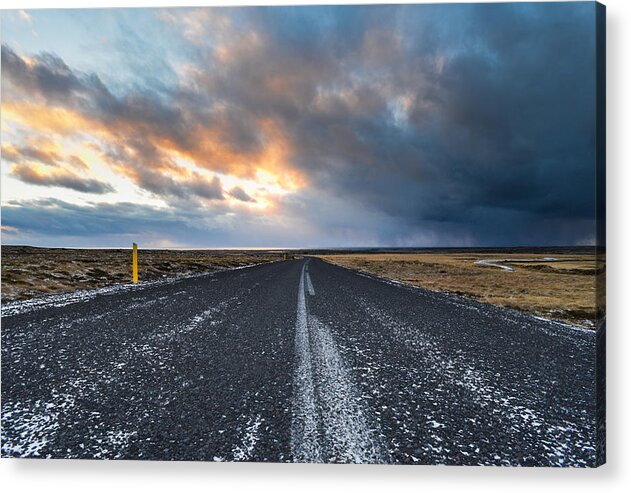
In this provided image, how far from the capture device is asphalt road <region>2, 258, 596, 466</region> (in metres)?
2.28

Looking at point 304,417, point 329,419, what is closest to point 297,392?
point 304,417

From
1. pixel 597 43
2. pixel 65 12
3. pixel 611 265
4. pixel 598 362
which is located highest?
pixel 65 12

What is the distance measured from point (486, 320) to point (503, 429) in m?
4.79

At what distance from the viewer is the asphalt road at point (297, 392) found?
2.28 meters

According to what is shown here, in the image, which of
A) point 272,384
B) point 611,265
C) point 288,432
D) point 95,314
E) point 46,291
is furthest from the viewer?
point 46,291

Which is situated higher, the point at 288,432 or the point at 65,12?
the point at 65,12

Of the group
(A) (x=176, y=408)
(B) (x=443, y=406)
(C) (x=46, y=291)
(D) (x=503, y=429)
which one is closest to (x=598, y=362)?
(D) (x=503, y=429)

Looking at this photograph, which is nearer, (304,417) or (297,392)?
(304,417)

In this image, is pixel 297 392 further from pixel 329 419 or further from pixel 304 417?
pixel 329 419

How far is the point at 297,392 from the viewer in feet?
9.79

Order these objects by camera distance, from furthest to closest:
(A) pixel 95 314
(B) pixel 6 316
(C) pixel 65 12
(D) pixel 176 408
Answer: (A) pixel 95 314
(B) pixel 6 316
(C) pixel 65 12
(D) pixel 176 408

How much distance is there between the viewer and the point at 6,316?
238 inches

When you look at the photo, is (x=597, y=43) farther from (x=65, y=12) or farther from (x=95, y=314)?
(x=95, y=314)

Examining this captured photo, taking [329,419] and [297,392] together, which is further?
[297,392]
